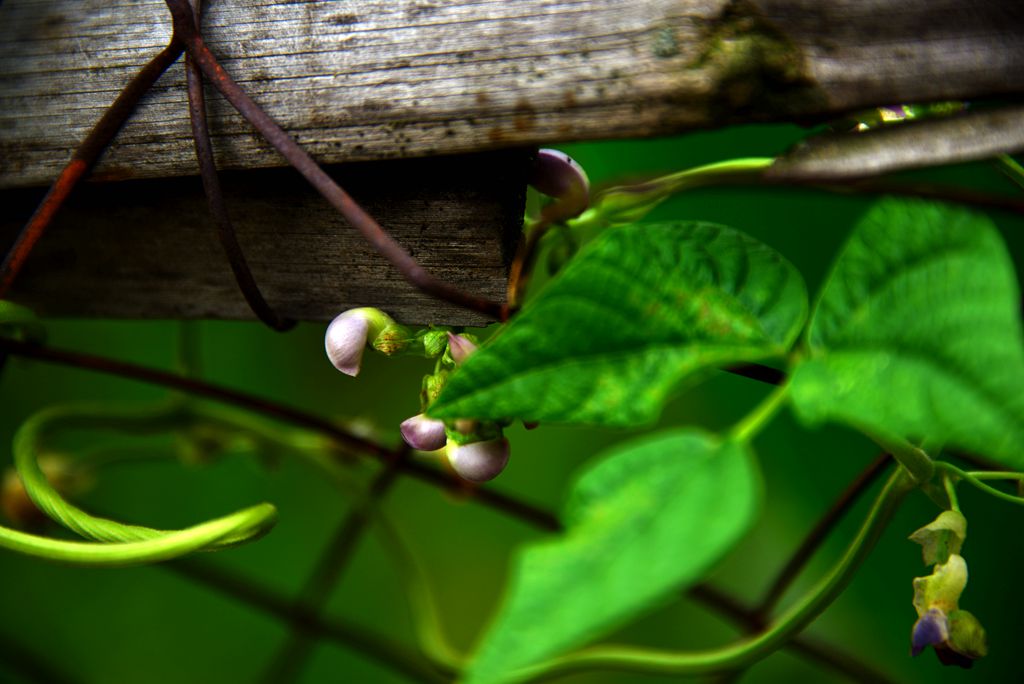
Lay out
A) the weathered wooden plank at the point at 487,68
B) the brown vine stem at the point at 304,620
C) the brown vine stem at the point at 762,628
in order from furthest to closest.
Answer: the brown vine stem at the point at 304,620, the brown vine stem at the point at 762,628, the weathered wooden plank at the point at 487,68

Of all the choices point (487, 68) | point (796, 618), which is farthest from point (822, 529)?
point (487, 68)

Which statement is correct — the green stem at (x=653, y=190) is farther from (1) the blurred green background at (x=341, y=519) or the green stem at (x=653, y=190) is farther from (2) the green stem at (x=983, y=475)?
(1) the blurred green background at (x=341, y=519)

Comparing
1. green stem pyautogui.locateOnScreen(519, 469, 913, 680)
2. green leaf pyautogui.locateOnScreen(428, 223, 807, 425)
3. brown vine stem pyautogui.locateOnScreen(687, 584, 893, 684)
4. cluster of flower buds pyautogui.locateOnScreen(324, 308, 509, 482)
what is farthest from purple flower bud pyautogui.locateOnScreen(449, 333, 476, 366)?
brown vine stem pyautogui.locateOnScreen(687, 584, 893, 684)

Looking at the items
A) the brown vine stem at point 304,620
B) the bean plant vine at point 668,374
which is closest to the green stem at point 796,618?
the bean plant vine at point 668,374

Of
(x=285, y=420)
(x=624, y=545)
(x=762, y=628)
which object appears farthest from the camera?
(x=762, y=628)

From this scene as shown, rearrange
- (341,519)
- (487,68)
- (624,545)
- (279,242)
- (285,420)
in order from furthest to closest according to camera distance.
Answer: (341,519)
(285,420)
(279,242)
(487,68)
(624,545)

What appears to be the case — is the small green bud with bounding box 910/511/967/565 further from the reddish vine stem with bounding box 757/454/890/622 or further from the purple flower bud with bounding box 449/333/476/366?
the purple flower bud with bounding box 449/333/476/366

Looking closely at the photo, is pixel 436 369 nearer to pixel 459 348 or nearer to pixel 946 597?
pixel 459 348
